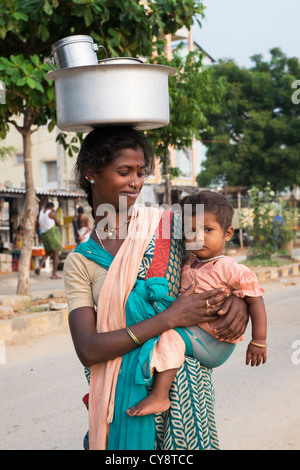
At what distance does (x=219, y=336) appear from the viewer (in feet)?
5.55

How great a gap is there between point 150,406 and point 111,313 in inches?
11.4

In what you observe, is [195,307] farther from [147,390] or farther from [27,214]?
[27,214]

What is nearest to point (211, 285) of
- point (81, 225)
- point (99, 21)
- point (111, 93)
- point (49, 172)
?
point (111, 93)

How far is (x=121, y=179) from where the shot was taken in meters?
1.72

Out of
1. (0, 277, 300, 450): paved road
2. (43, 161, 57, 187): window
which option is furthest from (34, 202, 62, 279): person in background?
(43, 161, 57, 187): window

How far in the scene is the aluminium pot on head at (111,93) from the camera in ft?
5.66

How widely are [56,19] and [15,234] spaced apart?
29.3ft

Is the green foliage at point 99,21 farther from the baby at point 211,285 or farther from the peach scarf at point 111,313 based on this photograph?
the peach scarf at point 111,313

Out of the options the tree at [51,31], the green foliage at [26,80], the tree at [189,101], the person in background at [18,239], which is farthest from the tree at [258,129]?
the green foliage at [26,80]

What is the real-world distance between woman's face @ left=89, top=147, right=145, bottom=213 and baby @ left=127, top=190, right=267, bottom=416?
21cm

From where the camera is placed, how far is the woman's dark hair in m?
1.72

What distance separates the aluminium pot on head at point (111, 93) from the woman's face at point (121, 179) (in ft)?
0.38

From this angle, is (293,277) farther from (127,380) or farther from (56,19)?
(127,380)

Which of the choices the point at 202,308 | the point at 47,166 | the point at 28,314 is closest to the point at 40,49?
the point at 28,314
